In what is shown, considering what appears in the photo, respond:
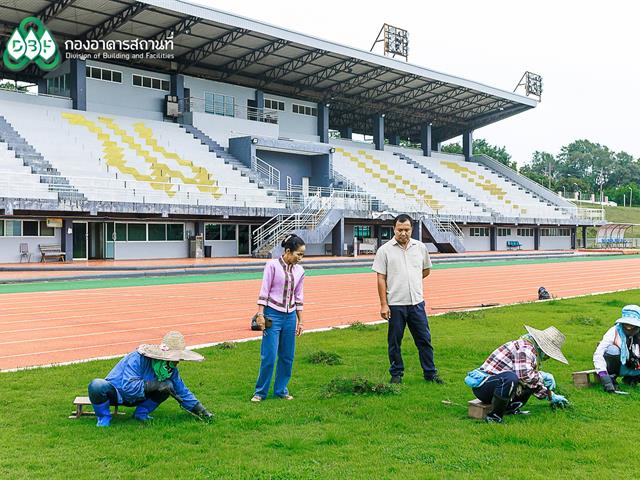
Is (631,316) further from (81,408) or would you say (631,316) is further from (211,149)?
(211,149)

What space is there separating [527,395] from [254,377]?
10.9 feet

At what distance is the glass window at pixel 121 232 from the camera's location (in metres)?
34.7

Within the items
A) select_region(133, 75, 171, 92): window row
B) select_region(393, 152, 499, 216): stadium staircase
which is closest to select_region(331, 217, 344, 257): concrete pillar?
select_region(133, 75, 171, 92): window row

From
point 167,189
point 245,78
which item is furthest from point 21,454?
point 245,78

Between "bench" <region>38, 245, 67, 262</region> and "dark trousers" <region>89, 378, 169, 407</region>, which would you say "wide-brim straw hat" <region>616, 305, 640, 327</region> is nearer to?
"dark trousers" <region>89, 378, 169, 407</region>

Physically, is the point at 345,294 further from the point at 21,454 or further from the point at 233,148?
the point at 233,148

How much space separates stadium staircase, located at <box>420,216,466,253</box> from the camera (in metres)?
44.2

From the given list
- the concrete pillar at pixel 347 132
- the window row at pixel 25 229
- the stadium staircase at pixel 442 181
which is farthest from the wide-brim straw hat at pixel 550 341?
the concrete pillar at pixel 347 132

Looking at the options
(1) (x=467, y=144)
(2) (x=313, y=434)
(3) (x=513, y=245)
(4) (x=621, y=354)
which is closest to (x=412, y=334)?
(4) (x=621, y=354)

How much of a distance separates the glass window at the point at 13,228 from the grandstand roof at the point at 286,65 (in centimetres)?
1175

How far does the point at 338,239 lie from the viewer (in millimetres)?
40312

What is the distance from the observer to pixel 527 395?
6531 mm

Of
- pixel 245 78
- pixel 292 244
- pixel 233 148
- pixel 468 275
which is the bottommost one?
pixel 468 275

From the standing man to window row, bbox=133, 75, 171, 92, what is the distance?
40.2 m
